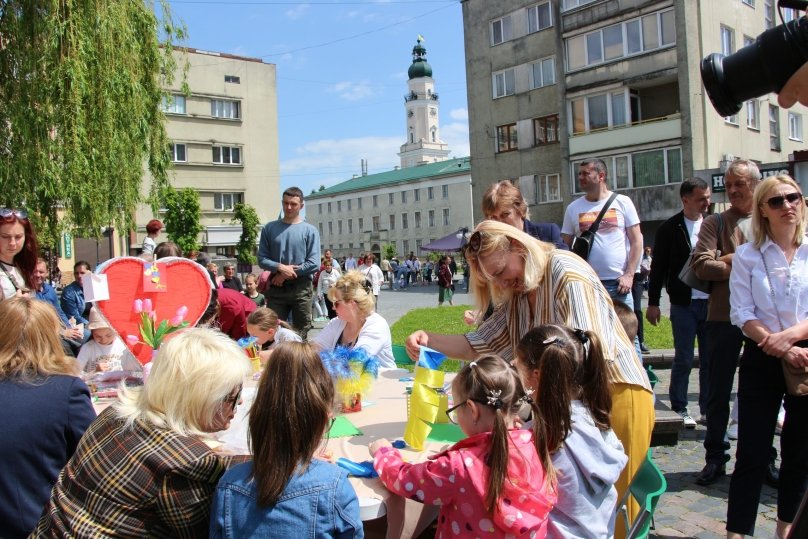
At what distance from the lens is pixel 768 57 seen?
1643 millimetres

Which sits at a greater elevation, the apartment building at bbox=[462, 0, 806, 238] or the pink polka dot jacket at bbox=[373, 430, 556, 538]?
the apartment building at bbox=[462, 0, 806, 238]

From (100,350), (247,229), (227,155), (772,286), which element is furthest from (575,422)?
(227,155)

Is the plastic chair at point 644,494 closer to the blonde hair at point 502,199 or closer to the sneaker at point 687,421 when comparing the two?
the blonde hair at point 502,199

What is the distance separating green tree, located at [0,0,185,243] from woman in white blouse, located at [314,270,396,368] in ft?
21.8

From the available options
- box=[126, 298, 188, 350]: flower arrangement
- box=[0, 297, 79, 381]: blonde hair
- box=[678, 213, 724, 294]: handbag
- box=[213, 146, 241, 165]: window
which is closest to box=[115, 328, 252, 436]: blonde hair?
box=[0, 297, 79, 381]: blonde hair

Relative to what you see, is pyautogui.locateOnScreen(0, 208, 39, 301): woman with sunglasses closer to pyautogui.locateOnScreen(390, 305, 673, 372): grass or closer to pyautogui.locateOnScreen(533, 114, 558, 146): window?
pyautogui.locateOnScreen(390, 305, 673, 372): grass

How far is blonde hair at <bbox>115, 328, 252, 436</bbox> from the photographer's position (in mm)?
2098

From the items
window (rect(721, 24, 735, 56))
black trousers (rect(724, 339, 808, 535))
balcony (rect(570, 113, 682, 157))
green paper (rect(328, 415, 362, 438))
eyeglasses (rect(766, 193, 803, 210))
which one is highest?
window (rect(721, 24, 735, 56))

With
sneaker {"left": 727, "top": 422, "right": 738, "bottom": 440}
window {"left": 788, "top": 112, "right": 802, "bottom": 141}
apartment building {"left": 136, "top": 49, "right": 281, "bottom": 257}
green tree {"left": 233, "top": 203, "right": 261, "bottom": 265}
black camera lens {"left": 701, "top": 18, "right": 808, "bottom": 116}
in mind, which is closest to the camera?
black camera lens {"left": 701, "top": 18, "right": 808, "bottom": 116}

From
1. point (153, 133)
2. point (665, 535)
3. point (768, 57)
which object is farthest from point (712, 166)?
point (768, 57)

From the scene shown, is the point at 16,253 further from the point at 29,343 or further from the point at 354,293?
the point at 29,343

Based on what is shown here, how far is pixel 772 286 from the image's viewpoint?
131 inches

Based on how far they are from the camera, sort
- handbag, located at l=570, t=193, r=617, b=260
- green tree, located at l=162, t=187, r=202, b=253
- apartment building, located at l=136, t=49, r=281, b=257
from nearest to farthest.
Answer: handbag, located at l=570, t=193, r=617, b=260
green tree, located at l=162, t=187, r=202, b=253
apartment building, located at l=136, t=49, r=281, b=257

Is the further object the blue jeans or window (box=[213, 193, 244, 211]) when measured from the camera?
window (box=[213, 193, 244, 211])
